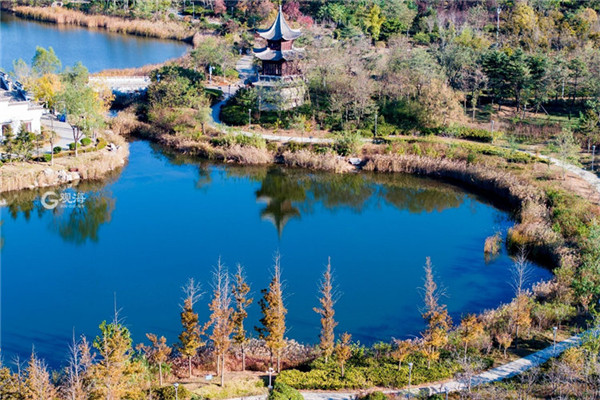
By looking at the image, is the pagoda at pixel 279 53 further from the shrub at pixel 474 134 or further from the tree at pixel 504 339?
the tree at pixel 504 339

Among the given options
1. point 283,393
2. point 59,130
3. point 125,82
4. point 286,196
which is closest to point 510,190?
point 286,196

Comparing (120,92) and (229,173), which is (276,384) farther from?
(120,92)

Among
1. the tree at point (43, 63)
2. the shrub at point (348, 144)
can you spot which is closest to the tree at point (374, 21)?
the shrub at point (348, 144)

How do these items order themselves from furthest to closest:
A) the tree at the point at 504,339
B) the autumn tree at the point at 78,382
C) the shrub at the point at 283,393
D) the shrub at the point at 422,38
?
the shrub at the point at 422,38 < the tree at the point at 504,339 < the shrub at the point at 283,393 < the autumn tree at the point at 78,382

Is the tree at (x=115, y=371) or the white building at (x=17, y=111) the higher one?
the white building at (x=17, y=111)

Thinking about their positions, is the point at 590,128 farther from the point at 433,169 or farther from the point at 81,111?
the point at 81,111

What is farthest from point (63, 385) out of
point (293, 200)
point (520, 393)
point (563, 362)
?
point (293, 200)

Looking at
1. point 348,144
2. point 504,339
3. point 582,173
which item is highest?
point 348,144
